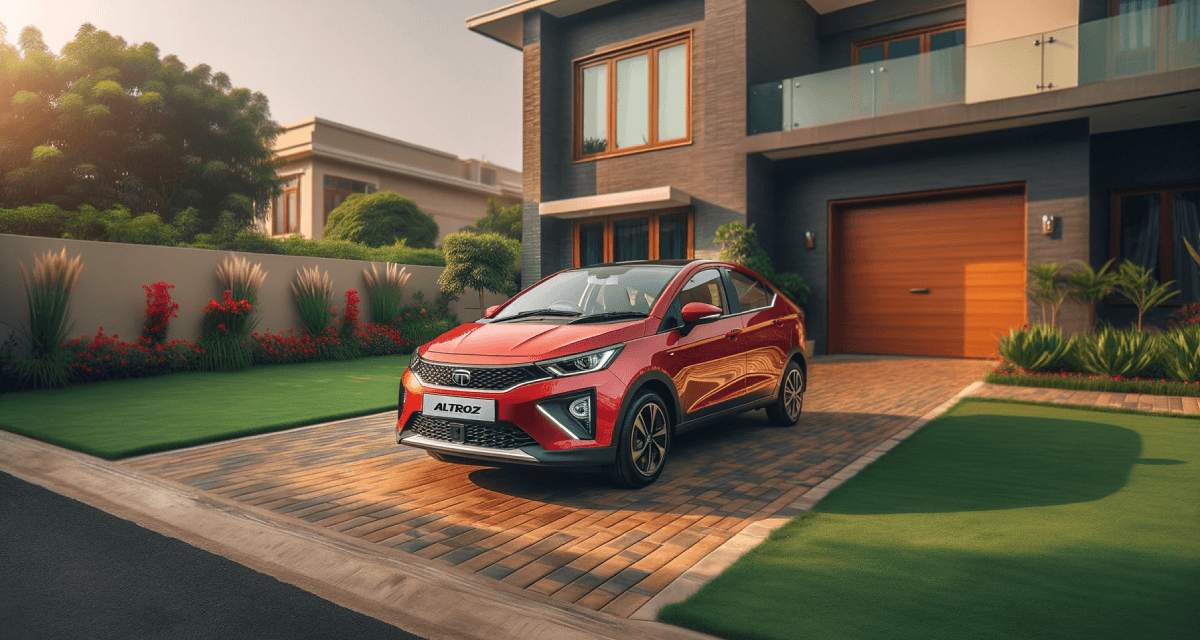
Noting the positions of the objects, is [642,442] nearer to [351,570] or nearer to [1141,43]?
[351,570]

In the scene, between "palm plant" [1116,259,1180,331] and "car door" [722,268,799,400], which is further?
"palm plant" [1116,259,1180,331]

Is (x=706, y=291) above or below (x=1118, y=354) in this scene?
above

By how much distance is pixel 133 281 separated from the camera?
10.6 meters

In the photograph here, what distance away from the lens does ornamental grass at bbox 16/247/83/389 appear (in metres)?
8.70

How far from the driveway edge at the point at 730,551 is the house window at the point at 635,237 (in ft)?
31.3

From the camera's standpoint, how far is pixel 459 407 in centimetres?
439

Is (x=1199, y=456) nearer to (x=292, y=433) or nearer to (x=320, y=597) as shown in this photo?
Result: (x=320, y=597)

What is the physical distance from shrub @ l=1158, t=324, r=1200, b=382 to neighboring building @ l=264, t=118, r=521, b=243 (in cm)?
2672

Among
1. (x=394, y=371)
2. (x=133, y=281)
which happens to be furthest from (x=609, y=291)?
(x=133, y=281)

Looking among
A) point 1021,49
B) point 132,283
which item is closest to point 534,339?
point 132,283

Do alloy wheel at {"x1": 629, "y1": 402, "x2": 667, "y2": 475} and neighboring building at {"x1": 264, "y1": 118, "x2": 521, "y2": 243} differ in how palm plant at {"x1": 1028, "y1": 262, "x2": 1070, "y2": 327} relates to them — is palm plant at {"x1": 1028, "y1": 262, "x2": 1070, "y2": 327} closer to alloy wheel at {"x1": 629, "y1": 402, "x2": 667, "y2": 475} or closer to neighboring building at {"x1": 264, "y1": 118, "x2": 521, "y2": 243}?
alloy wheel at {"x1": 629, "y1": 402, "x2": 667, "y2": 475}

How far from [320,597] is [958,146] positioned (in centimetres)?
1300

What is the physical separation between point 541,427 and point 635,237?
1162 centimetres

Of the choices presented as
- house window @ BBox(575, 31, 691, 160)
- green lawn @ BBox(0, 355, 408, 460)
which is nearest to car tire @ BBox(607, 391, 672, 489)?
green lawn @ BBox(0, 355, 408, 460)
